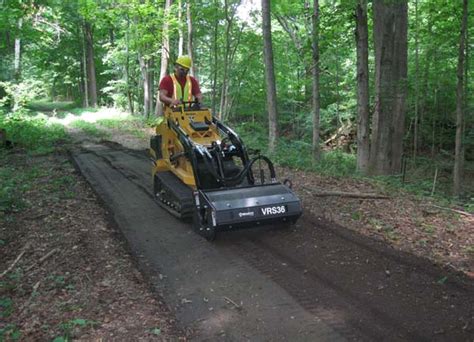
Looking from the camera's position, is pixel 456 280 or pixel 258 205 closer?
pixel 456 280

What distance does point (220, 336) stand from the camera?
3.82 meters

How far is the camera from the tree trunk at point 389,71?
10031mm

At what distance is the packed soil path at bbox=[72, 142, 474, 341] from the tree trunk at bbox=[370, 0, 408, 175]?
185 inches

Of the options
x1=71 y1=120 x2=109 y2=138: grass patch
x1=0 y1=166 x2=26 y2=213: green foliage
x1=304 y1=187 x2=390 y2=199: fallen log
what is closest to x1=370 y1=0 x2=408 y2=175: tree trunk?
x1=304 y1=187 x2=390 y2=199: fallen log

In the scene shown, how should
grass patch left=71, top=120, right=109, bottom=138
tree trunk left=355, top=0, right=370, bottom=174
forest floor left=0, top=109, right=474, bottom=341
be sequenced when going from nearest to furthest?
forest floor left=0, top=109, right=474, bottom=341 → tree trunk left=355, top=0, right=370, bottom=174 → grass patch left=71, top=120, right=109, bottom=138

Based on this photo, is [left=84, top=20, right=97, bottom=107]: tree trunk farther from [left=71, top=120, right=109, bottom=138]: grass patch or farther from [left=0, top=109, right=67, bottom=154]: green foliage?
[left=0, top=109, right=67, bottom=154]: green foliage

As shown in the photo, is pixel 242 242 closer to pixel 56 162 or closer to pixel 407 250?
pixel 407 250

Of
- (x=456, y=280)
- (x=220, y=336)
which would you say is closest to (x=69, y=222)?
(x=220, y=336)

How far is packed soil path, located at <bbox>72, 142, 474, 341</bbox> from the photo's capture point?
12.7 feet

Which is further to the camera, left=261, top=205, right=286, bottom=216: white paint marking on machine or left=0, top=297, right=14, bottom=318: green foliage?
left=261, top=205, right=286, bottom=216: white paint marking on machine

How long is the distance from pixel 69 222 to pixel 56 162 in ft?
19.7

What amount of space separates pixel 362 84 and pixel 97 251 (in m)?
7.29

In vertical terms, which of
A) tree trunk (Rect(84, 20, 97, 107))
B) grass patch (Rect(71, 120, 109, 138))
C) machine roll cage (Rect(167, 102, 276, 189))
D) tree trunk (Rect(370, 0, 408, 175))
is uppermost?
tree trunk (Rect(84, 20, 97, 107))

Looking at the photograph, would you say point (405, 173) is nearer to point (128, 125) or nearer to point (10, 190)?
point (10, 190)
